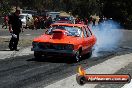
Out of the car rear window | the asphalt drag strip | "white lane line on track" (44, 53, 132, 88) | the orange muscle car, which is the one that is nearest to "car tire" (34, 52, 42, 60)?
the orange muscle car

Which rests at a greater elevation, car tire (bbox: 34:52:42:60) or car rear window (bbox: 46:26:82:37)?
car rear window (bbox: 46:26:82:37)

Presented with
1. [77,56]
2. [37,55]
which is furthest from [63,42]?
[37,55]

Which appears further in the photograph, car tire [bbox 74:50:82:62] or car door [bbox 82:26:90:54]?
car door [bbox 82:26:90:54]

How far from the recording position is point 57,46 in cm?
1456

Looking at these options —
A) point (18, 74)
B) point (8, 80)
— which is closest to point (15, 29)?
point (18, 74)

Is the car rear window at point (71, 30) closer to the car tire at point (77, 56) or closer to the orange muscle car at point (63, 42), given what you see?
the orange muscle car at point (63, 42)

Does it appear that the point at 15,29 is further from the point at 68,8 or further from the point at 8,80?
the point at 68,8

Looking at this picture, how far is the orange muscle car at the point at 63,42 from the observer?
14.5 meters

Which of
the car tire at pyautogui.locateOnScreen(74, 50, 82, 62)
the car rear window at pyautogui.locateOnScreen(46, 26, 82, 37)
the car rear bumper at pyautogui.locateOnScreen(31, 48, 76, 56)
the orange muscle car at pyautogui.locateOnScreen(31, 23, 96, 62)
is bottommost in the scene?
the car tire at pyautogui.locateOnScreen(74, 50, 82, 62)

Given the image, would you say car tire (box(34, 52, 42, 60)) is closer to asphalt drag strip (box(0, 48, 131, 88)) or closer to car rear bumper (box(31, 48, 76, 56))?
car rear bumper (box(31, 48, 76, 56))

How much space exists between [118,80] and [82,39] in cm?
1145

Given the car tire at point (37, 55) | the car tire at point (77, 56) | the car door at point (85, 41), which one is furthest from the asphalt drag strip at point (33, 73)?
the car door at point (85, 41)

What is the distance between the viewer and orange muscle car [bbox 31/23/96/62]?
1453 cm

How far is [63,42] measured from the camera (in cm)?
1456
